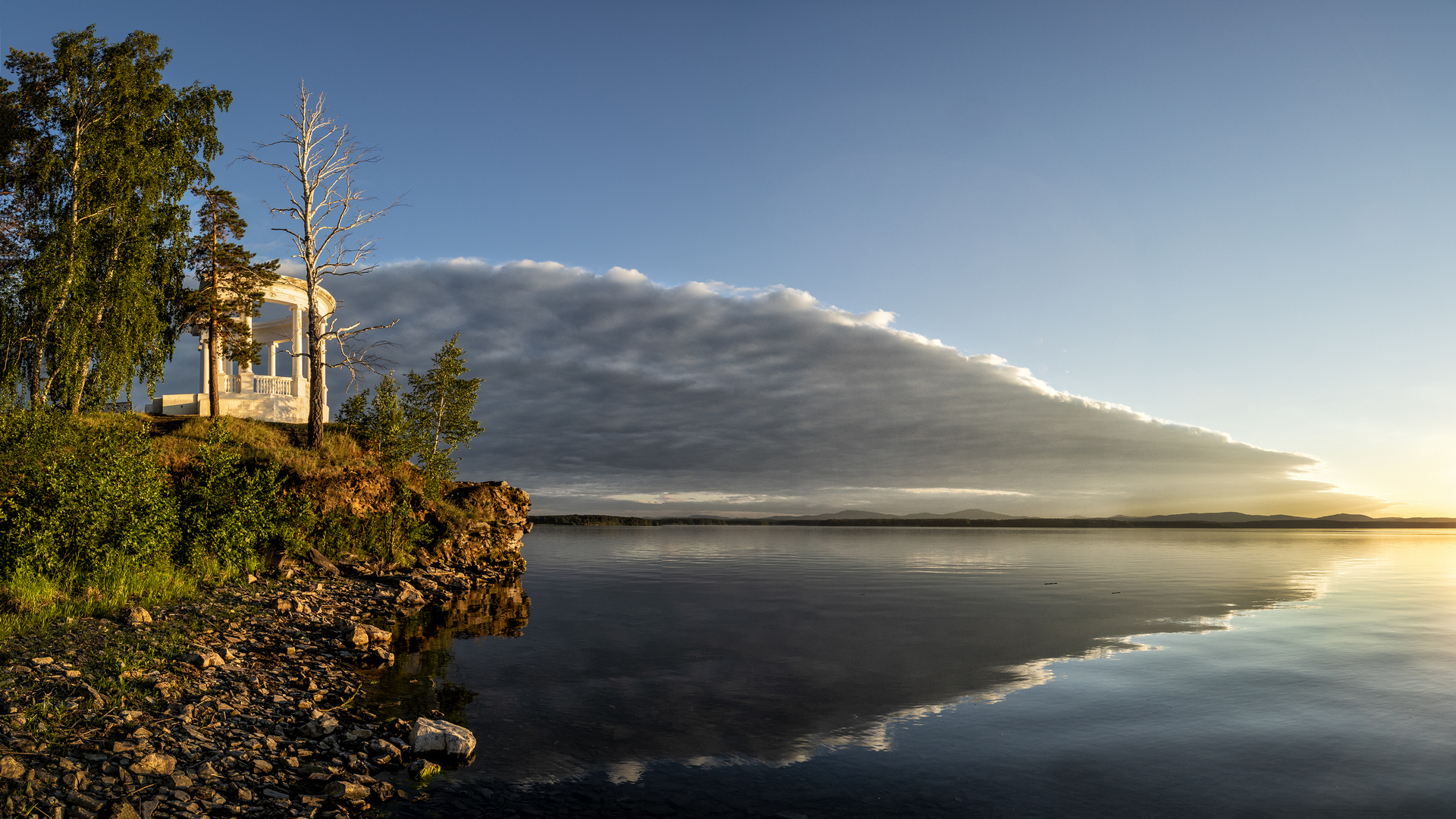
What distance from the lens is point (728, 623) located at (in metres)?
27.1

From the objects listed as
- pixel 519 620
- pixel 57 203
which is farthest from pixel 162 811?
pixel 57 203

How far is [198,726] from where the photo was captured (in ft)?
33.9

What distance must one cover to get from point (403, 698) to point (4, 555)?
38.1 feet

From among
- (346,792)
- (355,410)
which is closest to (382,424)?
(355,410)

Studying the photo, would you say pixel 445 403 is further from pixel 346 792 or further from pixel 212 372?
pixel 346 792

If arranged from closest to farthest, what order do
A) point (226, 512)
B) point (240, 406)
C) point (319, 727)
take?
1. point (319, 727)
2. point (226, 512)
3. point (240, 406)

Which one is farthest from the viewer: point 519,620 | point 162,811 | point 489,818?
point 519,620

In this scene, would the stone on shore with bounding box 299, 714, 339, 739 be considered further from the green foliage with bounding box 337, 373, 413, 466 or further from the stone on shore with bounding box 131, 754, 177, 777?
the green foliage with bounding box 337, 373, 413, 466

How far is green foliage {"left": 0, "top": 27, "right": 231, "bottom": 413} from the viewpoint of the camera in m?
30.7

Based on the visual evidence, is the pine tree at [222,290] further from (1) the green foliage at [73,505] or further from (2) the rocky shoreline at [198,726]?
(2) the rocky shoreline at [198,726]

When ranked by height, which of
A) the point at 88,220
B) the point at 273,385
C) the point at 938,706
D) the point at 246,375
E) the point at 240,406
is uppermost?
the point at 88,220

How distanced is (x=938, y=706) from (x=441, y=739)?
10264 millimetres

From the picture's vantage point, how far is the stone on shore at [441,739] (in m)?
11.0

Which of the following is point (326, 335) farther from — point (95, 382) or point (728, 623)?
point (728, 623)
